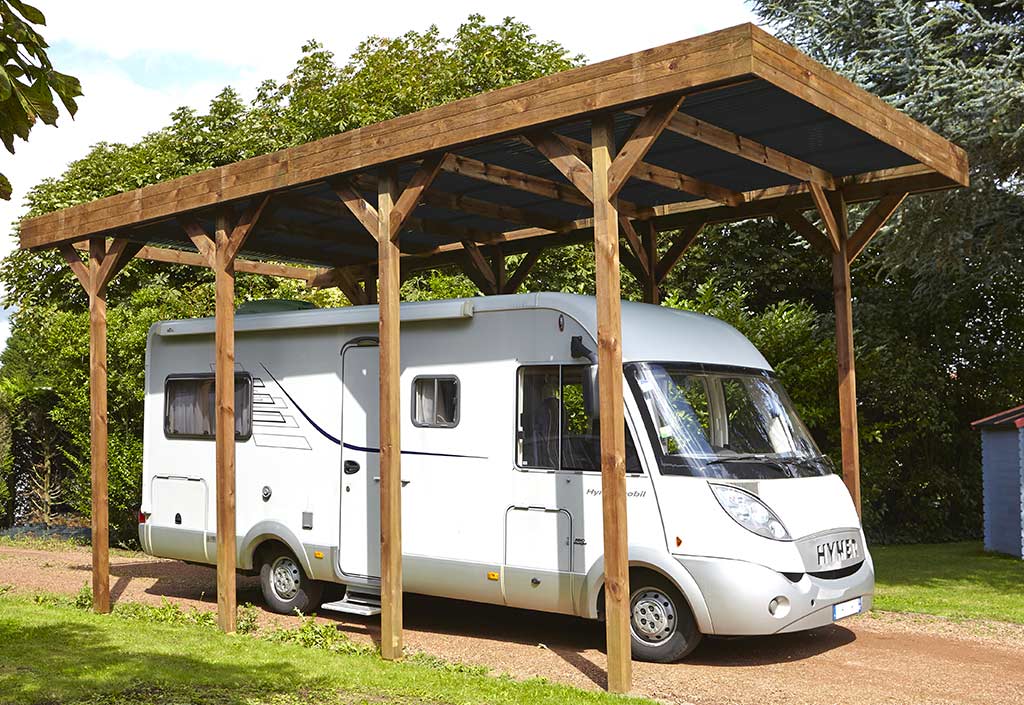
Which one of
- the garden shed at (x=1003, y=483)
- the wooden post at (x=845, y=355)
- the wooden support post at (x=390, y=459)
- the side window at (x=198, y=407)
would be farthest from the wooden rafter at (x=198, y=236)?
the garden shed at (x=1003, y=483)

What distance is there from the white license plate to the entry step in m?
3.71

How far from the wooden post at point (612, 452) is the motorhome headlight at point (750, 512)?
1088 mm

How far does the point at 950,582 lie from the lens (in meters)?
12.7

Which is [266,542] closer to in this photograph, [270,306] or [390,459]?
[270,306]

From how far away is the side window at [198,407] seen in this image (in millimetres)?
10836

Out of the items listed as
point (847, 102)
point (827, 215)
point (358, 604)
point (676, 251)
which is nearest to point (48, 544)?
point (358, 604)

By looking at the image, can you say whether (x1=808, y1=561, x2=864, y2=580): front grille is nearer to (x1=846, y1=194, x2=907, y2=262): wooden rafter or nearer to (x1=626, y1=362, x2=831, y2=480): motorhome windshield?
(x1=626, y1=362, x2=831, y2=480): motorhome windshield

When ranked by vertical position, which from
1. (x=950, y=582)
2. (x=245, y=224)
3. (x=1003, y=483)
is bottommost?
(x=950, y=582)

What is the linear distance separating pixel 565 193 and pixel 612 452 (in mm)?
4019

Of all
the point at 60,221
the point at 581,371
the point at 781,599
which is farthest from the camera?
the point at 60,221

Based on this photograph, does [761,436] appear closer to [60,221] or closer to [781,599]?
[781,599]

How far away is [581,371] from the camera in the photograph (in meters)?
8.55

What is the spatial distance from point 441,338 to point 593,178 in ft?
8.44

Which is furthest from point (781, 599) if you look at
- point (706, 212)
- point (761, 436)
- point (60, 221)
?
point (60, 221)
